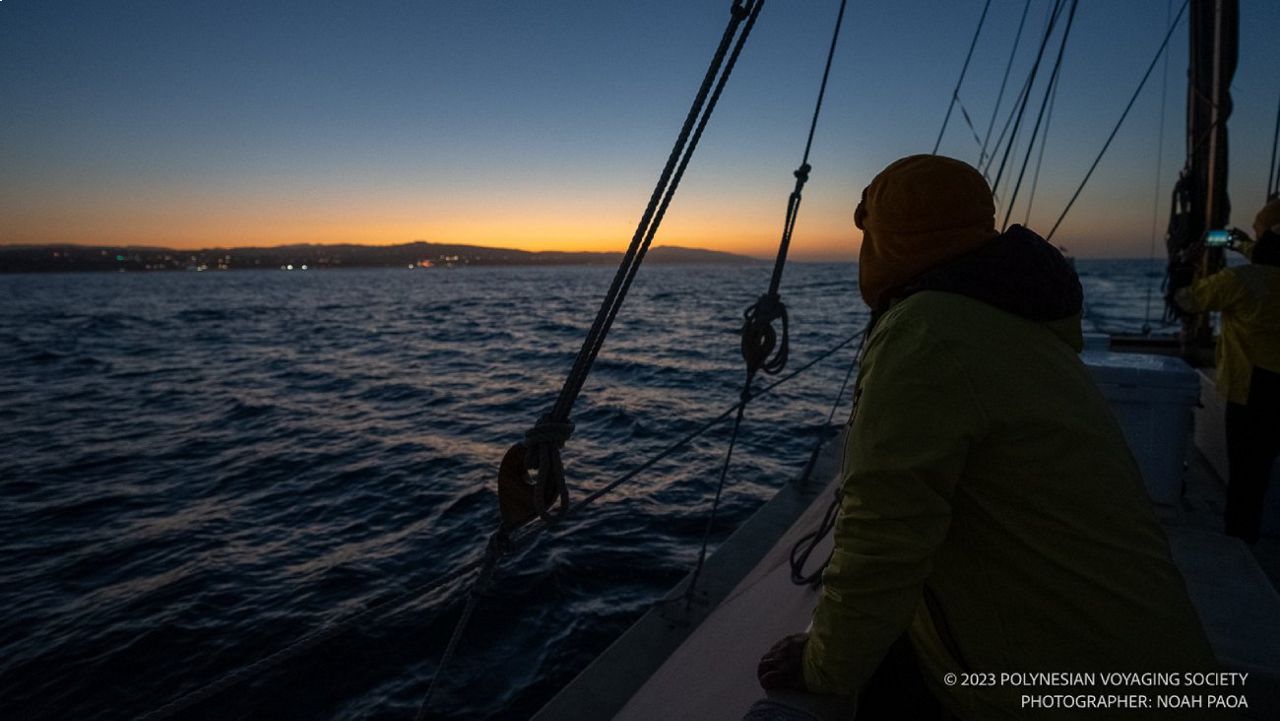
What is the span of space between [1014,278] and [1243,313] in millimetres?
3763

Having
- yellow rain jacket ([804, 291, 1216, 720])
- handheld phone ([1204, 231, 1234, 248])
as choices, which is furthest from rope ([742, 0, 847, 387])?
handheld phone ([1204, 231, 1234, 248])

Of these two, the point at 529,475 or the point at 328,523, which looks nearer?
the point at 529,475

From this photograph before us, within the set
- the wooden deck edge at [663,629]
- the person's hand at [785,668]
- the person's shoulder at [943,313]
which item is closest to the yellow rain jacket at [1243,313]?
the wooden deck edge at [663,629]

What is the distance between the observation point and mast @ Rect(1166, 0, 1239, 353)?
6348 millimetres

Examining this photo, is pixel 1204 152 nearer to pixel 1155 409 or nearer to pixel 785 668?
pixel 1155 409

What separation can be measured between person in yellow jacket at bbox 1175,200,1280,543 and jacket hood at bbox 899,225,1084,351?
3465 mm

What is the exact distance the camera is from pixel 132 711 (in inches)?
184

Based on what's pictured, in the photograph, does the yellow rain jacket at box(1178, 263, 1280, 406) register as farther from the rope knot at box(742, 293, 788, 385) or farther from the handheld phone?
the rope knot at box(742, 293, 788, 385)

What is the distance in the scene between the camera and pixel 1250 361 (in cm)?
380

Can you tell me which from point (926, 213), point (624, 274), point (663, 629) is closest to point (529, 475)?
point (624, 274)

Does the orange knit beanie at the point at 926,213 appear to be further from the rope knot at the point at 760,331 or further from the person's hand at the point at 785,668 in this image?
the rope knot at the point at 760,331

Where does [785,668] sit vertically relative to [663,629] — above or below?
above

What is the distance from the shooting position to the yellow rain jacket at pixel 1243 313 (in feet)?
12.0

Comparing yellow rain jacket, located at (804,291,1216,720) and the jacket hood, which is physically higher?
the jacket hood
